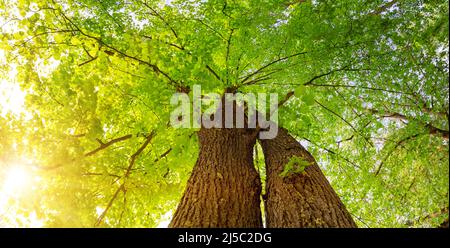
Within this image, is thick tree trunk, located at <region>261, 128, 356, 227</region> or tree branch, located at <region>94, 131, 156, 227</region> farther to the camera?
tree branch, located at <region>94, 131, 156, 227</region>

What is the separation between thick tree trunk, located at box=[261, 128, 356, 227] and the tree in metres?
0.06

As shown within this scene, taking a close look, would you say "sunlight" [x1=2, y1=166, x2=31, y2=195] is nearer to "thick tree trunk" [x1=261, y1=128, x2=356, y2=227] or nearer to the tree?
the tree

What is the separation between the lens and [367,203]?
18.9 ft

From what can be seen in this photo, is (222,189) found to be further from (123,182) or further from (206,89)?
(123,182)

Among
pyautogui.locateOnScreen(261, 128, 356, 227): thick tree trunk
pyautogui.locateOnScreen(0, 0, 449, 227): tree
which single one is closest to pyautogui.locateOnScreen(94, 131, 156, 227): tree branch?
pyautogui.locateOnScreen(0, 0, 449, 227): tree

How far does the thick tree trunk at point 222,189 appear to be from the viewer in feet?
8.45

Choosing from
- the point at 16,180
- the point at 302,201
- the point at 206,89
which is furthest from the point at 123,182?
the point at 302,201

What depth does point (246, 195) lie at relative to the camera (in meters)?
2.98

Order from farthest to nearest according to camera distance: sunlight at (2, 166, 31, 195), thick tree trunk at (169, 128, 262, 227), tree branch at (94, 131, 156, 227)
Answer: tree branch at (94, 131, 156, 227) → sunlight at (2, 166, 31, 195) → thick tree trunk at (169, 128, 262, 227)

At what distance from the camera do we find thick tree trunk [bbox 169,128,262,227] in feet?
8.45

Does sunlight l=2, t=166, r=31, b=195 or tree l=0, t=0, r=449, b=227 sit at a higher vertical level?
tree l=0, t=0, r=449, b=227

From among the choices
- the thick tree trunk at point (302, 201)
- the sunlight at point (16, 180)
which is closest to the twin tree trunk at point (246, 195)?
the thick tree trunk at point (302, 201)

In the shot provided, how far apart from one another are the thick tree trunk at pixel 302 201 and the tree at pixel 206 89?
59 mm
